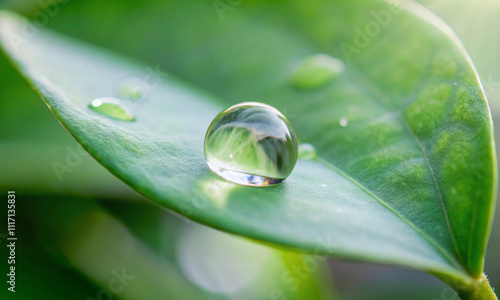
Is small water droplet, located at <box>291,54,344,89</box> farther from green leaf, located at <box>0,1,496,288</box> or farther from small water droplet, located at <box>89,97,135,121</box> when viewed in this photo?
small water droplet, located at <box>89,97,135,121</box>

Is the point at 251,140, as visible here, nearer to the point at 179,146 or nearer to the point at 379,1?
the point at 179,146

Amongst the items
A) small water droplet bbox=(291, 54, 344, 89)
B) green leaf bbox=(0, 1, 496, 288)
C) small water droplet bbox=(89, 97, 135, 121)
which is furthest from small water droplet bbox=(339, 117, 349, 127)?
small water droplet bbox=(89, 97, 135, 121)

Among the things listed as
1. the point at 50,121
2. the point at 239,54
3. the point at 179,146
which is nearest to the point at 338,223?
the point at 179,146

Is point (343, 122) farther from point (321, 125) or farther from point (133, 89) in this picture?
point (133, 89)

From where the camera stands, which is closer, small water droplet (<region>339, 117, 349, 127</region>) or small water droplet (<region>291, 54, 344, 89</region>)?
small water droplet (<region>339, 117, 349, 127</region>)

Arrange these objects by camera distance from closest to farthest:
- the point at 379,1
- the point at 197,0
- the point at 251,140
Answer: the point at 251,140 → the point at 379,1 → the point at 197,0

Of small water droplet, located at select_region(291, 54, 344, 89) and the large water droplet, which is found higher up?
small water droplet, located at select_region(291, 54, 344, 89)

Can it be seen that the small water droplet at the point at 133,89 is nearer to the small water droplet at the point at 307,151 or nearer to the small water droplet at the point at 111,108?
the small water droplet at the point at 111,108
